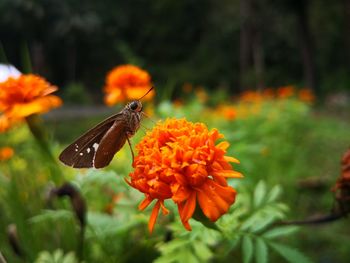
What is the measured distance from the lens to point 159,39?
17.7m

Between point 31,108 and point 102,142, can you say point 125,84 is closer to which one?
point 31,108

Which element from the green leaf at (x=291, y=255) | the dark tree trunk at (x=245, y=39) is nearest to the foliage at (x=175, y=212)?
the green leaf at (x=291, y=255)

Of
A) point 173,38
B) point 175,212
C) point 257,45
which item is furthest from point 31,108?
point 173,38

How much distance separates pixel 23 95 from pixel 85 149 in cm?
32

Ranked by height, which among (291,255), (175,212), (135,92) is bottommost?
(291,255)

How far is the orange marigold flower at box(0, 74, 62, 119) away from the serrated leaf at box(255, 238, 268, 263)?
63 cm

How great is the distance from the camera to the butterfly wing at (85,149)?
939 mm

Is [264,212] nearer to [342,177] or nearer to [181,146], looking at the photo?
[342,177]

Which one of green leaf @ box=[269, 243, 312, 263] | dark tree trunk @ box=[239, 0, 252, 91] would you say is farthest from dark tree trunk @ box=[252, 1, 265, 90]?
green leaf @ box=[269, 243, 312, 263]

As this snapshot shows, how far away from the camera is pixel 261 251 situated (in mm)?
887

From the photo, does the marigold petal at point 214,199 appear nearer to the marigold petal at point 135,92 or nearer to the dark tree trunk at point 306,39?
the marigold petal at point 135,92

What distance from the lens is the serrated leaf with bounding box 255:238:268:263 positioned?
863 millimetres

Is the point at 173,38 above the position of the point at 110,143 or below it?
above

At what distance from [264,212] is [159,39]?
17.2m
